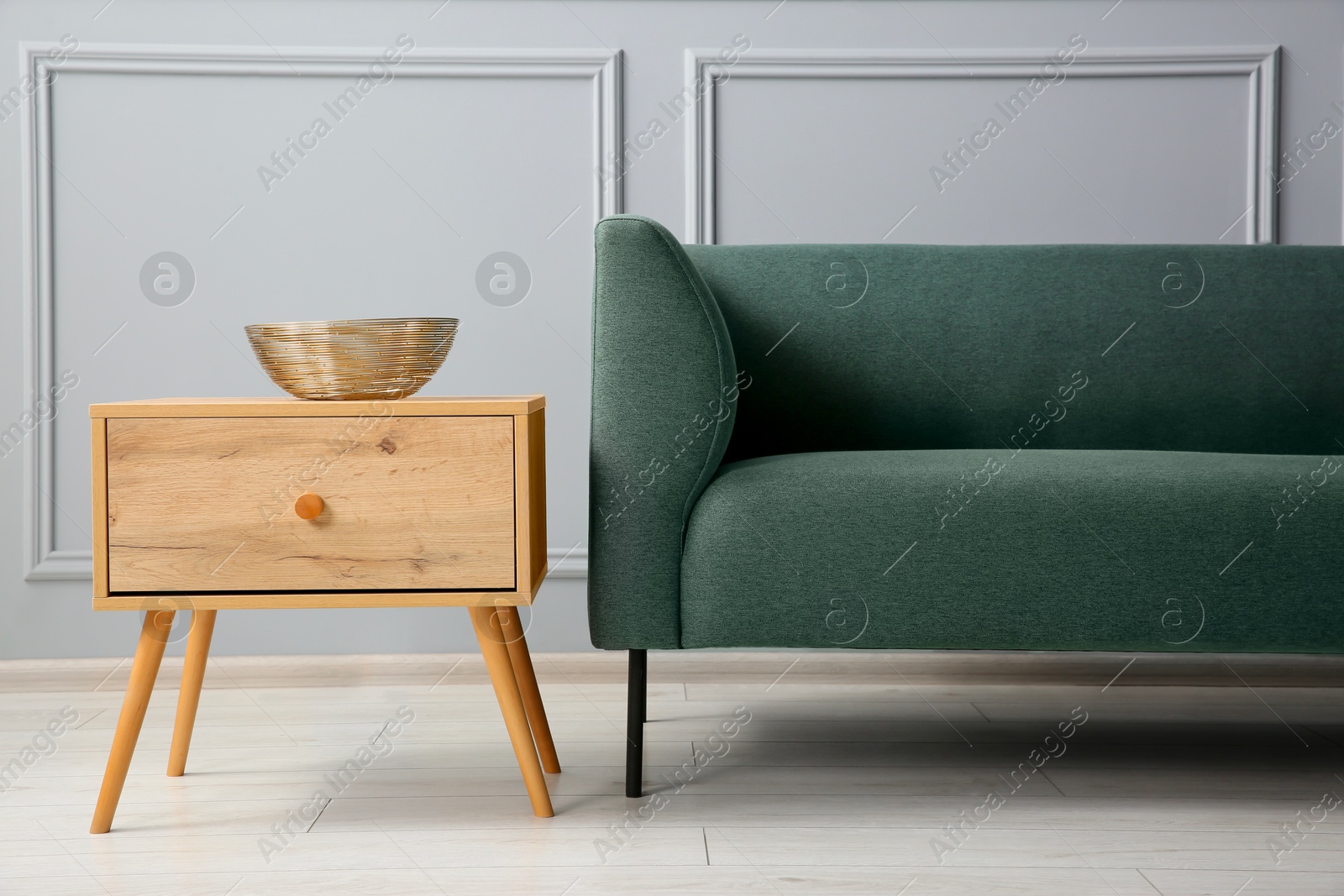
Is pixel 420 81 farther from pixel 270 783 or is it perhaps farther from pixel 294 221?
pixel 270 783

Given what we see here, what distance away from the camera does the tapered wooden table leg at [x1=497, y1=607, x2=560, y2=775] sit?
125 centimetres

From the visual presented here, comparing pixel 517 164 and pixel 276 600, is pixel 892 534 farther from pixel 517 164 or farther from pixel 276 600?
pixel 517 164

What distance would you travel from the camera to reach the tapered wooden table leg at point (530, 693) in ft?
4.11

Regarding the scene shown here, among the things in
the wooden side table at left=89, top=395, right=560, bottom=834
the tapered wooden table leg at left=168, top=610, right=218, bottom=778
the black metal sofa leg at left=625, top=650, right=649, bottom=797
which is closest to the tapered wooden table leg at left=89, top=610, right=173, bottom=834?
the wooden side table at left=89, top=395, right=560, bottom=834

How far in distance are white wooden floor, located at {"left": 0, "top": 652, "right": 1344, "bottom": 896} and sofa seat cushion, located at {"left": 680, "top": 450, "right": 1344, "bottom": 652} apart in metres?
0.22

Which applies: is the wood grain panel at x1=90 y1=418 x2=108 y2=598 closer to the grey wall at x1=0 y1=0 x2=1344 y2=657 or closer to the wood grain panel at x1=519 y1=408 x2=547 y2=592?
the wood grain panel at x1=519 y1=408 x2=547 y2=592

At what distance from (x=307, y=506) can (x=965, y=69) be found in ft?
5.05

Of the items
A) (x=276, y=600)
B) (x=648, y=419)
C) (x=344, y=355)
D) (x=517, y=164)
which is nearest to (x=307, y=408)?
(x=344, y=355)

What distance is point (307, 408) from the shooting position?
3.60 feet

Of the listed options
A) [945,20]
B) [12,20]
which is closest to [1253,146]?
[945,20]

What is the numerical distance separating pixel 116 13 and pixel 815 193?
1409 millimetres

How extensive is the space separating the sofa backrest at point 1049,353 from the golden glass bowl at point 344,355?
1.92ft

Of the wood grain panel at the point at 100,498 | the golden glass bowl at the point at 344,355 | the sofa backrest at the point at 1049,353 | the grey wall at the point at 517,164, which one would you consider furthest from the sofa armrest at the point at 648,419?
the grey wall at the point at 517,164

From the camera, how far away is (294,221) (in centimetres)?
190
